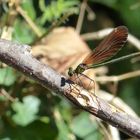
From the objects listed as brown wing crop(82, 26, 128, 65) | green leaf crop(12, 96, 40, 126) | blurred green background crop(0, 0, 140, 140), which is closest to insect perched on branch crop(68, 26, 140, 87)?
brown wing crop(82, 26, 128, 65)

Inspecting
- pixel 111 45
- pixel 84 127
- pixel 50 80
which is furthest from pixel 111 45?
pixel 84 127

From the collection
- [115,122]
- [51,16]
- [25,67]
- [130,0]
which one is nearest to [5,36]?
[51,16]

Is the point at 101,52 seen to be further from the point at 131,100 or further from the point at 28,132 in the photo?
the point at 131,100

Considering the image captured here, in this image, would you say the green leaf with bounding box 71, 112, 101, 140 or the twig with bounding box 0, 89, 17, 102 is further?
the green leaf with bounding box 71, 112, 101, 140

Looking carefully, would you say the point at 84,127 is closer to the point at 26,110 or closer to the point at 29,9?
the point at 26,110

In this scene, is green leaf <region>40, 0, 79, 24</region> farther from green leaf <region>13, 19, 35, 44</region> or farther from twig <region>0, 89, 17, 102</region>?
twig <region>0, 89, 17, 102</region>

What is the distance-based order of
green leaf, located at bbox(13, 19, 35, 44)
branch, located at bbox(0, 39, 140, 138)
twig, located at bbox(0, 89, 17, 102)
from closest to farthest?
branch, located at bbox(0, 39, 140, 138), twig, located at bbox(0, 89, 17, 102), green leaf, located at bbox(13, 19, 35, 44)
